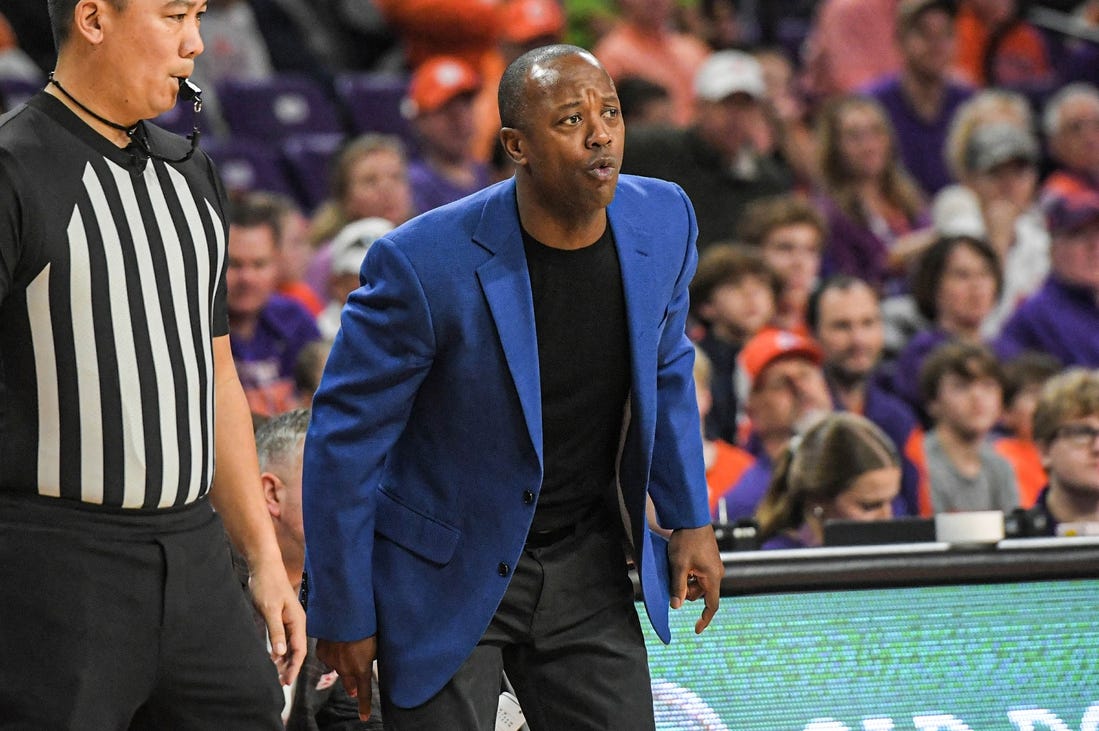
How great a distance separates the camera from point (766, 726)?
3367mm

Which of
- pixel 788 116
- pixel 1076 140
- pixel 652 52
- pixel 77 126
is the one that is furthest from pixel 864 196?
pixel 77 126

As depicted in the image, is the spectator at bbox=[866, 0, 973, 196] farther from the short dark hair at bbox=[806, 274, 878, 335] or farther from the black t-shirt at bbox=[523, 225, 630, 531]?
the black t-shirt at bbox=[523, 225, 630, 531]

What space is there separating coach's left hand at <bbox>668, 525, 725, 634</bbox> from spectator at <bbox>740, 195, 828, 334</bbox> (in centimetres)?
435

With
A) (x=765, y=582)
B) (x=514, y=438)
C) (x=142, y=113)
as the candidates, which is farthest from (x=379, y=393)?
(x=765, y=582)

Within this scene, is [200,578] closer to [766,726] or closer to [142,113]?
[142,113]

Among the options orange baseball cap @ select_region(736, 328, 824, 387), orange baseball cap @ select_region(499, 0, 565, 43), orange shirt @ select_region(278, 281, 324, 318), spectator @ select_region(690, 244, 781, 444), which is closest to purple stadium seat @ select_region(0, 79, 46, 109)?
orange shirt @ select_region(278, 281, 324, 318)

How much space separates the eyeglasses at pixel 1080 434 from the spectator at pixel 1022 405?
3.03ft

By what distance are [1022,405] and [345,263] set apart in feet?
8.65

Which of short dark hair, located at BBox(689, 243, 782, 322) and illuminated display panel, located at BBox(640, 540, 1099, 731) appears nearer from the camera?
illuminated display panel, located at BBox(640, 540, 1099, 731)

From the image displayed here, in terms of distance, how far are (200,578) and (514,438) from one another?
0.55 m

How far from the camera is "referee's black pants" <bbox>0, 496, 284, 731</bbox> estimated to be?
2.35m

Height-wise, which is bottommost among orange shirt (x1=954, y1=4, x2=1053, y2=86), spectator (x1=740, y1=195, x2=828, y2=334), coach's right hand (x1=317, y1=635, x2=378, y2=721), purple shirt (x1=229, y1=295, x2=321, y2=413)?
coach's right hand (x1=317, y1=635, x2=378, y2=721)

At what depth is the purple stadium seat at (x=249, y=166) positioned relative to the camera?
7809mm

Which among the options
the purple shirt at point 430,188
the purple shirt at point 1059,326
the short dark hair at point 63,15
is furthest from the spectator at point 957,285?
the short dark hair at point 63,15
